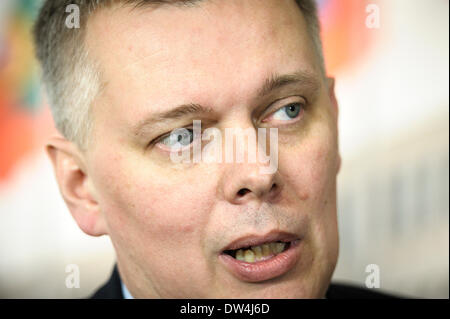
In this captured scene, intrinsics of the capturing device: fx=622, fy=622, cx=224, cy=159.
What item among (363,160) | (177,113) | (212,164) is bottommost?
(363,160)

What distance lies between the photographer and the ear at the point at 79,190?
5.02 ft

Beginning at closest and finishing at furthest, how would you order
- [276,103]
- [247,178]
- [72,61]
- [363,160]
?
[247,178]
[276,103]
[72,61]
[363,160]

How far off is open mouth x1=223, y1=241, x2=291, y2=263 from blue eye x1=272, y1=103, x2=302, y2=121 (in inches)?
11.1

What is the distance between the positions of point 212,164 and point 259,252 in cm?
22

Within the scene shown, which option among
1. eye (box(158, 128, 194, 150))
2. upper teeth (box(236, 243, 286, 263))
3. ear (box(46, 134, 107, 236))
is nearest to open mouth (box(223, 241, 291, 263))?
upper teeth (box(236, 243, 286, 263))

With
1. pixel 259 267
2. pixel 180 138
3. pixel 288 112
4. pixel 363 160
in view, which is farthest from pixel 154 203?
pixel 363 160

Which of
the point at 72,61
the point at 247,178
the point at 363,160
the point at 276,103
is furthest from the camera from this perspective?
the point at 363,160

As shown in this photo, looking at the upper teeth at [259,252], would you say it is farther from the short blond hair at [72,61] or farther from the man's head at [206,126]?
the short blond hair at [72,61]

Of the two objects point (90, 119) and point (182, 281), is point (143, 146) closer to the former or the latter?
point (90, 119)

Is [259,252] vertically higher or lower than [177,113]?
lower

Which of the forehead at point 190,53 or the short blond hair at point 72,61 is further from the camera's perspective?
the short blond hair at point 72,61

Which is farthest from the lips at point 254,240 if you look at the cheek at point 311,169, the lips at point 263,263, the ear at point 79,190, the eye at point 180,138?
the ear at point 79,190

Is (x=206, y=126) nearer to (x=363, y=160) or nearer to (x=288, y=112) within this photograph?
(x=288, y=112)

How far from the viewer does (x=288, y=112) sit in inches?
55.9
